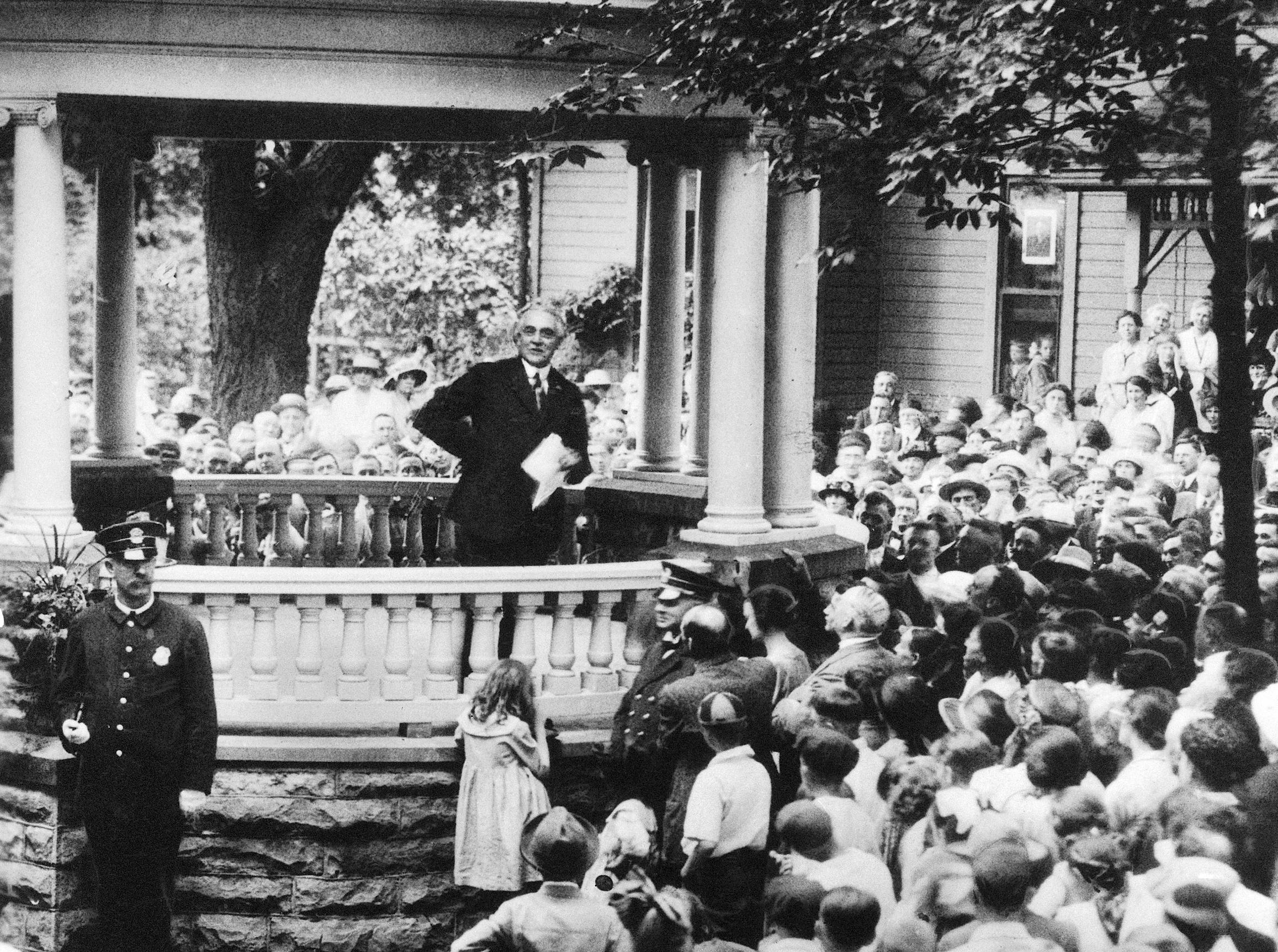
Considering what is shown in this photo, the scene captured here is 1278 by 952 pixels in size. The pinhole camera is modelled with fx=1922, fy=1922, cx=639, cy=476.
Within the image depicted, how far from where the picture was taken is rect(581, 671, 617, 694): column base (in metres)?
9.34

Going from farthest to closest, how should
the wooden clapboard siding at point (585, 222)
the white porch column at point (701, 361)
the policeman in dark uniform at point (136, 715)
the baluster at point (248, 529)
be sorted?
the wooden clapboard siding at point (585, 222) → the baluster at point (248, 529) → the white porch column at point (701, 361) → the policeman in dark uniform at point (136, 715)

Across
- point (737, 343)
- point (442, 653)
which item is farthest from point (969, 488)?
point (442, 653)

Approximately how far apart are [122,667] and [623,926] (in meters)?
2.92

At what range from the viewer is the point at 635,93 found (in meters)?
9.84

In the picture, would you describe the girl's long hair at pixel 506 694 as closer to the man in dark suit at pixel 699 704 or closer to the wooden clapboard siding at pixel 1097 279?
the man in dark suit at pixel 699 704

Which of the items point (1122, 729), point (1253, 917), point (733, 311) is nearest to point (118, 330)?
point (733, 311)

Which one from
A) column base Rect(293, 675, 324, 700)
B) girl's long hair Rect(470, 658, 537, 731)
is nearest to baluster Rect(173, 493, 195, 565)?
column base Rect(293, 675, 324, 700)

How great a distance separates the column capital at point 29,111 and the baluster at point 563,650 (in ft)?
11.5

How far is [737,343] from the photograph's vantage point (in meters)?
10.5

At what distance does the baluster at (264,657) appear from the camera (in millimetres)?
9031

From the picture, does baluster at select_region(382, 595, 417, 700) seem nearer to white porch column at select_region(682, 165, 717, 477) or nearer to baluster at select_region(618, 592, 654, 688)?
baluster at select_region(618, 592, 654, 688)

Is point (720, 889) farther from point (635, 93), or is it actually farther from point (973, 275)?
point (973, 275)

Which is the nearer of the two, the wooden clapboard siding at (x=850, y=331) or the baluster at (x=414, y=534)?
the baluster at (x=414, y=534)

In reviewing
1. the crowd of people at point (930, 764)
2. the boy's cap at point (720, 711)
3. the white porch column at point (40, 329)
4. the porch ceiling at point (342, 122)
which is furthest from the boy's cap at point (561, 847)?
the porch ceiling at point (342, 122)
